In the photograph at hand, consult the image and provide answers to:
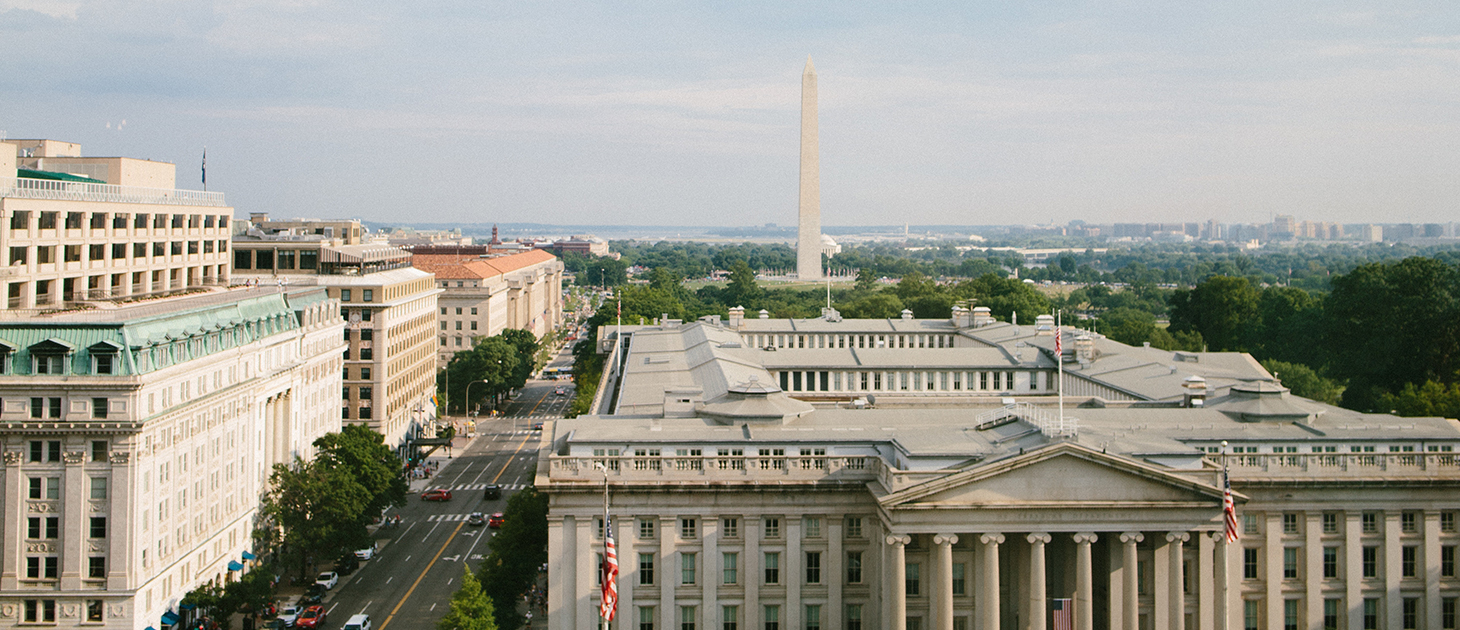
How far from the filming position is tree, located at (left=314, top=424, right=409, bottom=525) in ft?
318

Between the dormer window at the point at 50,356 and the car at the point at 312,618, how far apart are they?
21.3 metres

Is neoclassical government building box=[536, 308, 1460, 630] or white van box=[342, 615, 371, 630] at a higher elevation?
neoclassical government building box=[536, 308, 1460, 630]

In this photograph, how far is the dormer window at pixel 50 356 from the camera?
70250 millimetres

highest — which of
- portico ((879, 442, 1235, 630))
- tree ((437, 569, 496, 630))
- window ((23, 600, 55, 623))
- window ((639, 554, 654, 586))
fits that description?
portico ((879, 442, 1235, 630))

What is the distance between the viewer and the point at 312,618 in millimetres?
79188

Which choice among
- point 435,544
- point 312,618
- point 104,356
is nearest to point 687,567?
point 312,618

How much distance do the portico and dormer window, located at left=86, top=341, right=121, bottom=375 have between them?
148ft

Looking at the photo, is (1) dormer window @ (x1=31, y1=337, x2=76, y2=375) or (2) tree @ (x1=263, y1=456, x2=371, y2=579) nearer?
(1) dormer window @ (x1=31, y1=337, x2=76, y2=375)

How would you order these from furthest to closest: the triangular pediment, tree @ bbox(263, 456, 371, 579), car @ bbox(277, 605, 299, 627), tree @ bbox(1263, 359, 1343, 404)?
tree @ bbox(1263, 359, 1343, 404)
tree @ bbox(263, 456, 371, 579)
car @ bbox(277, 605, 299, 627)
the triangular pediment

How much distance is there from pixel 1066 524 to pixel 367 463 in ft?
198

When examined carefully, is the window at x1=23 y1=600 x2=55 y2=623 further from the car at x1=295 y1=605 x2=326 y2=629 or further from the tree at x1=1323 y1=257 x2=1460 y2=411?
the tree at x1=1323 y1=257 x2=1460 y2=411

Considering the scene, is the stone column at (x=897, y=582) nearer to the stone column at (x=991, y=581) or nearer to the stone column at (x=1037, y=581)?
the stone column at (x=991, y=581)

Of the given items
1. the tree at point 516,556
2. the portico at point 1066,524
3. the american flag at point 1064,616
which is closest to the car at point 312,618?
the tree at point 516,556

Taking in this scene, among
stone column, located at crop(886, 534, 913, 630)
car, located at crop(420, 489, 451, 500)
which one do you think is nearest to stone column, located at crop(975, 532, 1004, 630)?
stone column, located at crop(886, 534, 913, 630)
